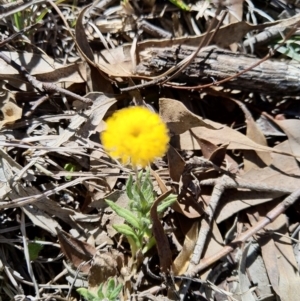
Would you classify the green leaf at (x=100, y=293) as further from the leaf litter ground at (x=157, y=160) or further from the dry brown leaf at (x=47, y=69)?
the dry brown leaf at (x=47, y=69)

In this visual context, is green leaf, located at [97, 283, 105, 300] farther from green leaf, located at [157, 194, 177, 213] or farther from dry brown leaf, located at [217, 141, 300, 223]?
dry brown leaf, located at [217, 141, 300, 223]

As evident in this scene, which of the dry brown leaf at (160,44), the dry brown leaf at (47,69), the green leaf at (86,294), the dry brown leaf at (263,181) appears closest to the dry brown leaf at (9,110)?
the dry brown leaf at (47,69)

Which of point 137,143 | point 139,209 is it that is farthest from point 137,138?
point 139,209

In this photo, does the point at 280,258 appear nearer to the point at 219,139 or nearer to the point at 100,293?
the point at 219,139

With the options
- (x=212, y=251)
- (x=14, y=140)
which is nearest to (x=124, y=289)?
(x=212, y=251)

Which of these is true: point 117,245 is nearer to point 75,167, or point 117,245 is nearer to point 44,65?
point 75,167

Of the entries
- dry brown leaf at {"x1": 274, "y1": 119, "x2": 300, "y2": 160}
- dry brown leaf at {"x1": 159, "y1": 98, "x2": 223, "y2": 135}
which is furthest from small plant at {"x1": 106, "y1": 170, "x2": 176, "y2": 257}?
dry brown leaf at {"x1": 274, "y1": 119, "x2": 300, "y2": 160}
